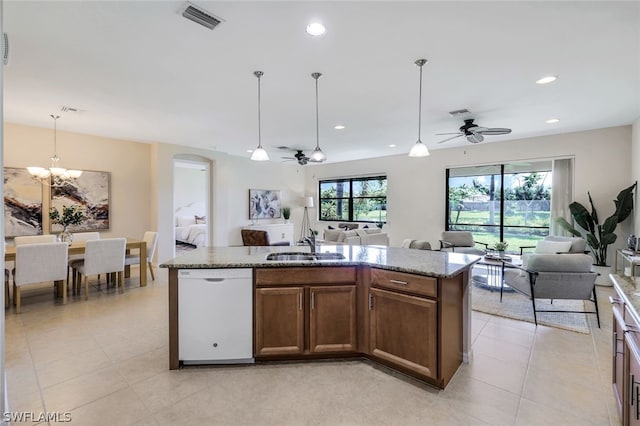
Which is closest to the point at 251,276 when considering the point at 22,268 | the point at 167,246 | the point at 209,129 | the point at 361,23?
the point at 361,23

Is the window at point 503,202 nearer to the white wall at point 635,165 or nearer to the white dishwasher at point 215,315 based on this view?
the white wall at point 635,165

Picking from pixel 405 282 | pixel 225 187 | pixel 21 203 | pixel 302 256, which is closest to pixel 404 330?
pixel 405 282

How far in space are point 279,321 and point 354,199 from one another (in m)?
6.84

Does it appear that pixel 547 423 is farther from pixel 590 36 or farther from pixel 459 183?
pixel 459 183

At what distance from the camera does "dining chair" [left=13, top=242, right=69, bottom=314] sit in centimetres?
368

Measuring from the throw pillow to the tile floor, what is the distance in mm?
2165

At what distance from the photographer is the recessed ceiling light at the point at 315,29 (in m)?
2.29

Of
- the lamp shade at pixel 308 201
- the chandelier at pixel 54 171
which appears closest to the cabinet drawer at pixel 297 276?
the chandelier at pixel 54 171

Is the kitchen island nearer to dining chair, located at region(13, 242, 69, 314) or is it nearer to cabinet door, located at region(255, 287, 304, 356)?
cabinet door, located at region(255, 287, 304, 356)

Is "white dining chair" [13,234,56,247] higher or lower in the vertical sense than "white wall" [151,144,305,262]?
lower

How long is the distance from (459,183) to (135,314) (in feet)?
22.1

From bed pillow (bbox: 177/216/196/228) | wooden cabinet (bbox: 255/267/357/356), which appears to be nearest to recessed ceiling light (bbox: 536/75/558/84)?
wooden cabinet (bbox: 255/267/357/356)

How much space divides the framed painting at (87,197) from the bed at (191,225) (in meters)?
3.16

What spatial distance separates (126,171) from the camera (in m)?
6.18
